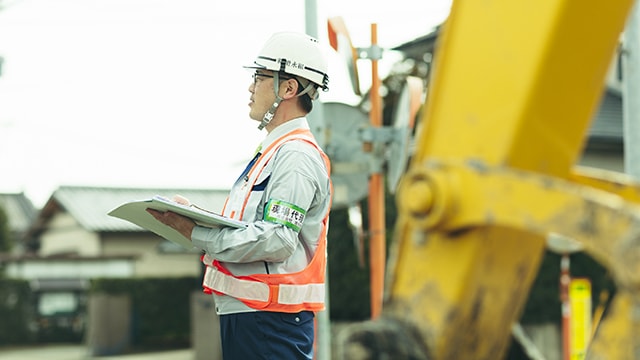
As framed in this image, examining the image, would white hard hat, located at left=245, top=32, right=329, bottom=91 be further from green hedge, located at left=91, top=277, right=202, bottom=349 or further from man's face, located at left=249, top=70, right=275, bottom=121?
green hedge, located at left=91, top=277, right=202, bottom=349

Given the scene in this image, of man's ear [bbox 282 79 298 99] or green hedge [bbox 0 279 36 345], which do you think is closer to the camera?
man's ear [bbox 282 79 298 99]

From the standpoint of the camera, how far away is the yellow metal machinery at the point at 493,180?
2080 millimetres

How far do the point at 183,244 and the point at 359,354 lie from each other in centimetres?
188

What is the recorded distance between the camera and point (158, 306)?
26.6m

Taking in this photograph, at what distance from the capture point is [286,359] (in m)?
3.83

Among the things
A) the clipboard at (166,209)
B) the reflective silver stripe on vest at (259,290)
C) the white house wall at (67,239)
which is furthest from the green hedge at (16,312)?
the reflective silver stripe on vest at (259,290)

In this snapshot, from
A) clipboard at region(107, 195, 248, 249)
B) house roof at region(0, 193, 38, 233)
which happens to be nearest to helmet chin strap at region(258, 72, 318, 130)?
clipboard at region(107, 195, 248, 249)

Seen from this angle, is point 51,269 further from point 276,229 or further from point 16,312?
point 276,229

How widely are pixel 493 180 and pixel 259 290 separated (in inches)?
71.3

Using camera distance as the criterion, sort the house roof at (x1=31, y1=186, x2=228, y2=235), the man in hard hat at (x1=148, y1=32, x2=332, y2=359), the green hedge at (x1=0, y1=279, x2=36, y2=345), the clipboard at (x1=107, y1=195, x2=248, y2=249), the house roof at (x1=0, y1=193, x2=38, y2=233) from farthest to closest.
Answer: the house roof at (x1=0, y1=193, x2=38, y2=233) < the house roof at (x1=31, y1=186, x2=228, y2=235) < the green hedge at (x1=0, y1=279, x2=36, y2=345) < the man in hard hat at (x1=148, y1=32, x2=332, y2=359) < the clipboard at (x1=107, y1=195, x2=248, y2=249)

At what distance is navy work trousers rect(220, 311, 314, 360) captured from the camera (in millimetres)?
3809

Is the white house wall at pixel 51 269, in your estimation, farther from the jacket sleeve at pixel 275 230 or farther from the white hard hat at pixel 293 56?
the jacket sleeve at pixel 275 230

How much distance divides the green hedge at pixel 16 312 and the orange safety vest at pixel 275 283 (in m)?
25.6

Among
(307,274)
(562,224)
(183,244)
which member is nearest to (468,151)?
(562,224)
